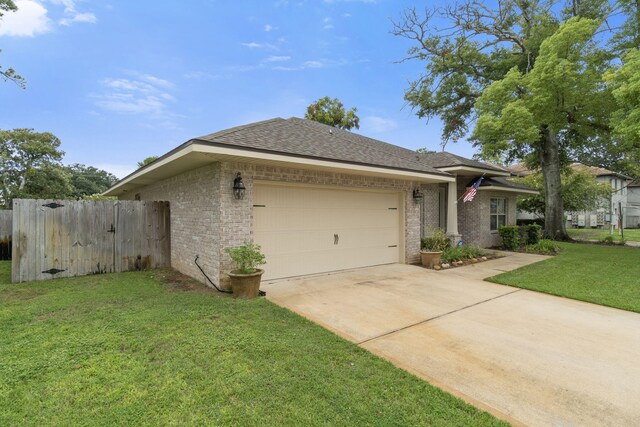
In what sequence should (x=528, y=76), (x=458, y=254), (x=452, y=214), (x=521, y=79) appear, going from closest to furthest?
(x=458, y=254) < (x=452, y=214) < (x=528, y=76) < (x=521, y=79)

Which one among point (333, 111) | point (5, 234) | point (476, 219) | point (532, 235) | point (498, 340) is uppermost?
point (333, 111)

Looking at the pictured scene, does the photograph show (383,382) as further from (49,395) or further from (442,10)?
(442,10)

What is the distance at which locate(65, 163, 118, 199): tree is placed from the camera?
39.8 m

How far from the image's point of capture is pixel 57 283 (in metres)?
6.31

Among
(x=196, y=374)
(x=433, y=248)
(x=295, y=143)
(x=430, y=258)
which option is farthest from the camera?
(x=433, y=248)

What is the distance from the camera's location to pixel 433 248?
351 inches

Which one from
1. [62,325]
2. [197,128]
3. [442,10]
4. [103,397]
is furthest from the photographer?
[197,128]

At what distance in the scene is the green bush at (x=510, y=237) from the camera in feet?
40.0

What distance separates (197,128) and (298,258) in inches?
565

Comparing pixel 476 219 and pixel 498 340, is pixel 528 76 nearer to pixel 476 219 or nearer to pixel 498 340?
pixel 476 219

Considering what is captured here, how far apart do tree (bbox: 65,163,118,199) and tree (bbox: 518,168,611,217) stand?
45.3 m

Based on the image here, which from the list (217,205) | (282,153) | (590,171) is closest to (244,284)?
(217,205)

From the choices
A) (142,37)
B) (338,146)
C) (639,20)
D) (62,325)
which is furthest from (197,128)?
(639,20)

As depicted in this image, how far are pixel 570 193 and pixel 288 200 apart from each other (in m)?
20.3
